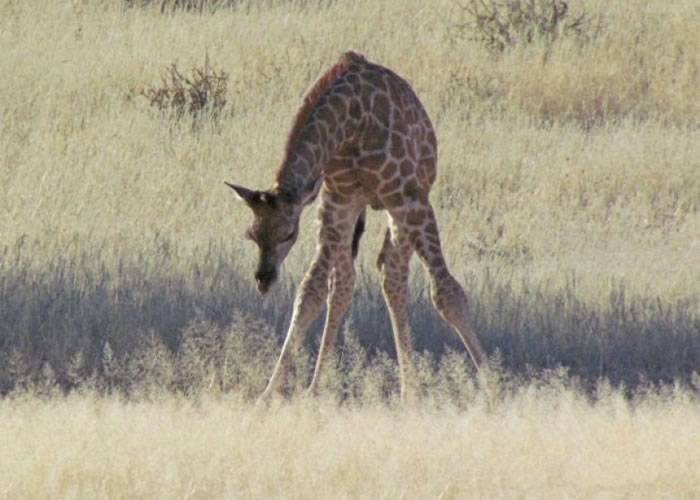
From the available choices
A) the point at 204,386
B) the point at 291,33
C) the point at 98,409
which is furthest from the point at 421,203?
the point at 291,33

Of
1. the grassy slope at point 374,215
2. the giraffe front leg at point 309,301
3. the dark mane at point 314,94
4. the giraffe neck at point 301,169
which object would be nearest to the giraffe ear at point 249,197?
the giraffe neck at point 301,169

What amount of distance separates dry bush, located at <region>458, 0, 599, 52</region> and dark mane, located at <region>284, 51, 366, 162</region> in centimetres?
881

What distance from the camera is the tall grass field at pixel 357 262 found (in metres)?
7.25

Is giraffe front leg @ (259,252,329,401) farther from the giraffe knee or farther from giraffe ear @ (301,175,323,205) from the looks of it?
giraffe ear @ (301,175,323,205)

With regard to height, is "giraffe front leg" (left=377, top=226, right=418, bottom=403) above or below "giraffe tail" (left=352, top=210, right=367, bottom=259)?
below

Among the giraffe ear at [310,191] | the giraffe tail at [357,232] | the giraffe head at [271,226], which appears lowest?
the giraffe tail at [357,232]

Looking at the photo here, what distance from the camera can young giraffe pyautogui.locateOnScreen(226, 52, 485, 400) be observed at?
917cm

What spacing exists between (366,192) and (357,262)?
2.77 m

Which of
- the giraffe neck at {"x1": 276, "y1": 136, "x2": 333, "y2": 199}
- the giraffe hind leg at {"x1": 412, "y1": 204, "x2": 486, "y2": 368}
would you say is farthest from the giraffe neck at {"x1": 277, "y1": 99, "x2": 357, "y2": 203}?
the giraffe hind leg at {"x1": 412, "y1": 204, "x2": 486, "y2": 368}

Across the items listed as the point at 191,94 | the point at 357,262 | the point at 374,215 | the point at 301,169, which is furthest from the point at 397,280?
the point at 191,94

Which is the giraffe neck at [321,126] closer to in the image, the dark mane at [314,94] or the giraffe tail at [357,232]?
the dark mane at [314,94]

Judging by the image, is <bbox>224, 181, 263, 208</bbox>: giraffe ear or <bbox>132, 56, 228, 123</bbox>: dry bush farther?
<bbox>132, 56, 228, 123</bbox>: dry bush

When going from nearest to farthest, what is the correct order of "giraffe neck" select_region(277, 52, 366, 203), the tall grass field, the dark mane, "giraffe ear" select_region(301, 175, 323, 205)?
the tall grass field → "giraffe ear" select_region(301, 175, 323, 205) → "giraffe neck" select_region(277, 52, 366, 203) → the dark mane

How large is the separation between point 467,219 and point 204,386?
554 cm
